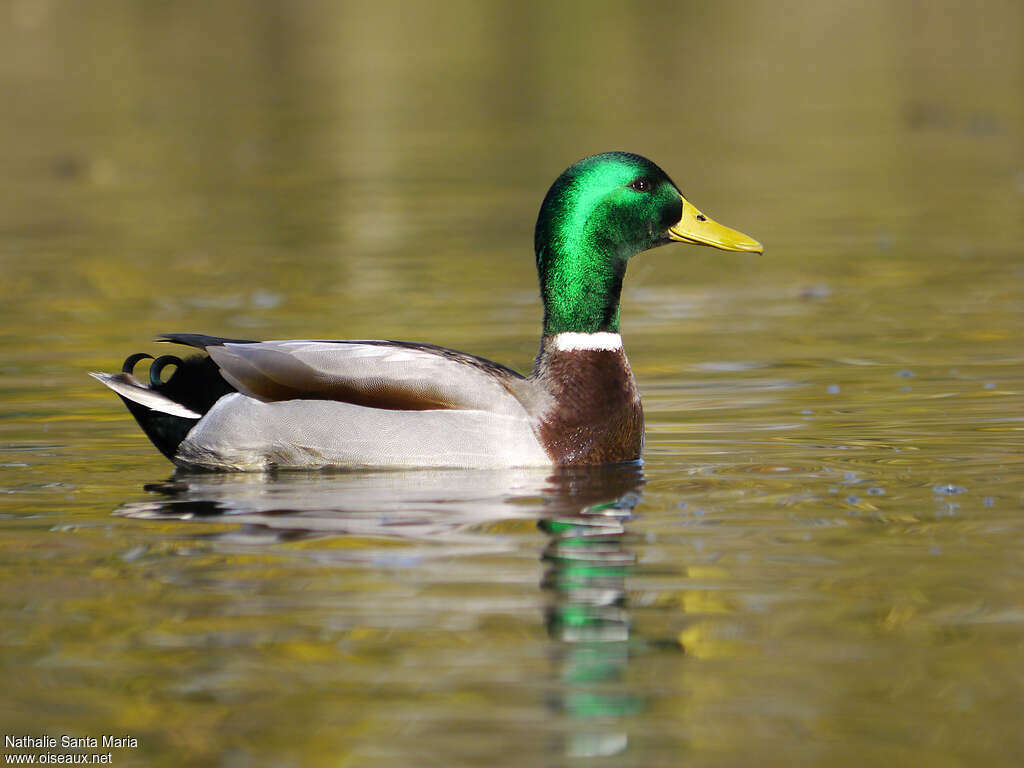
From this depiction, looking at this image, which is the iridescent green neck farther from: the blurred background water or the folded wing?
the blurred background water

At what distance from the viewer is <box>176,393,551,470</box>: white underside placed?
299 inches

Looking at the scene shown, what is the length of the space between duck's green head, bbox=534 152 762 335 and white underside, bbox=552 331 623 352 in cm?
3

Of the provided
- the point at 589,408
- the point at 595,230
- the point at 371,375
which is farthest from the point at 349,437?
the point at 595,230

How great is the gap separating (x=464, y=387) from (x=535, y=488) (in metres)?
0.55

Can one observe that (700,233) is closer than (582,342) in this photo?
No

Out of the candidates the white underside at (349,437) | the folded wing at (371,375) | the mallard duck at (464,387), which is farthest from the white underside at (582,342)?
the white underside at (349,437)

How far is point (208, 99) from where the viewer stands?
89.3ft

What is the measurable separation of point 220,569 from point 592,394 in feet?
7.31


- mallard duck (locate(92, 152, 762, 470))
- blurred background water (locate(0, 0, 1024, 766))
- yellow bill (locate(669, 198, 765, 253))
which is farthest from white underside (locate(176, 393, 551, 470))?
yellow bill (locate(669, 198, 765, 253))

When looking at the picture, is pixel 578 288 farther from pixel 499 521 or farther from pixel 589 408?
pixel 499 521

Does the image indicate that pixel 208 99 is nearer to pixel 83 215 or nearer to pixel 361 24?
pixel 83 215

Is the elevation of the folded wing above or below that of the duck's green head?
below

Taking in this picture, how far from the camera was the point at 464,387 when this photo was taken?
298 inches

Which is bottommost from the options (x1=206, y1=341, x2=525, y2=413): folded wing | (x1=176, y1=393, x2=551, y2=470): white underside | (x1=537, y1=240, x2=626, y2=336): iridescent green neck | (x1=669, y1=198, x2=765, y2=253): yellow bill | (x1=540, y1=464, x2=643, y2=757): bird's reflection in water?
(x1=540, y1=464, x2=643, y2=757): bird's reflection in water
